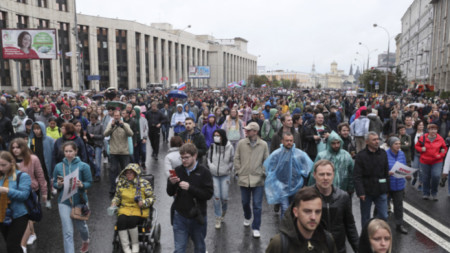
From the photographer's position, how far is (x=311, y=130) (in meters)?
7.64

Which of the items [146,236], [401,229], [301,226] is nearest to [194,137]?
[146,236]

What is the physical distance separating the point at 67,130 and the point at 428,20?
66.9 meters

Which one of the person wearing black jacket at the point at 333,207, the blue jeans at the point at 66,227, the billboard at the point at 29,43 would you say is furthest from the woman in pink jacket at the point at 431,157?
the billboard at the point at 29,43

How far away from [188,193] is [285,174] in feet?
6.10

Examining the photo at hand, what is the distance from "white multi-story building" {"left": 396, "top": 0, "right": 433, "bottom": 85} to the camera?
60000mm

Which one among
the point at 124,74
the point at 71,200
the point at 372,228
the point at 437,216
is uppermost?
the point at 124,74

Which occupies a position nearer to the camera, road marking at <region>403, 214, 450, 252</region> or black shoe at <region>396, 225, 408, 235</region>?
road marking at <region>403, 214, 450, 252</region>

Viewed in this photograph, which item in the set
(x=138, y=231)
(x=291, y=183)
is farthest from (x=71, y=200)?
(x=291, y=183)

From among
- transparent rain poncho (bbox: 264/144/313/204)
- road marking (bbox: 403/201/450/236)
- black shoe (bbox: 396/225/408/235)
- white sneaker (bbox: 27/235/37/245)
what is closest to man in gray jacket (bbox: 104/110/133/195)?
white sneaker (bbox: 27/235/37/245)

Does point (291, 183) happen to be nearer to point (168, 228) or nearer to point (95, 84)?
point (168, 228)

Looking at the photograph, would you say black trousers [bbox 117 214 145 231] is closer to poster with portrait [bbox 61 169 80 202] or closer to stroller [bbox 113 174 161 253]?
stroller [bbox 113 174 161 253]

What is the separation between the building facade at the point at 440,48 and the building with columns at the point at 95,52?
36063 mm

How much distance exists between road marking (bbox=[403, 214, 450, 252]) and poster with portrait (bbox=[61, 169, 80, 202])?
5652mm

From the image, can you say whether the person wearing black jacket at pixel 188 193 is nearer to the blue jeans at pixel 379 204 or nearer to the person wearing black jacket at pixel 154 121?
the blue jeans at pixel 379 204
